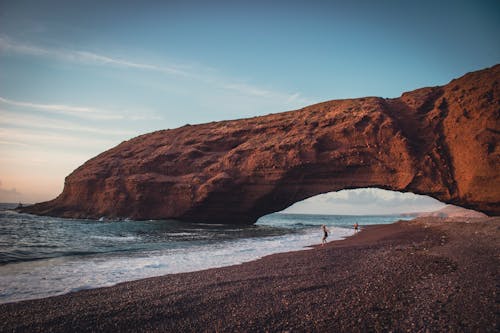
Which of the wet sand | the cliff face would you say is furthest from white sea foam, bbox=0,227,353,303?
the cliff face

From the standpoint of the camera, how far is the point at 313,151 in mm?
28594

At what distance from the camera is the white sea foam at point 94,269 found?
24.8 feet

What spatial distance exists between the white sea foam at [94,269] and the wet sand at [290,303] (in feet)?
3.40

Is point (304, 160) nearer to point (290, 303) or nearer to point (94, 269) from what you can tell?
point (94, 269)

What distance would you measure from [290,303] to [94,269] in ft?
23.6

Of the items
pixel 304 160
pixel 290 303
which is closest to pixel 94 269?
pixel 290 303

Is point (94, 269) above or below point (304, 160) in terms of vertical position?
Answer: below

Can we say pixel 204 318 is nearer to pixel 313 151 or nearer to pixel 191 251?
pixel 191 251

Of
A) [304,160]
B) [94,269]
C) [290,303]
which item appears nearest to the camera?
[290,303]

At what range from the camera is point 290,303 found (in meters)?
5.72

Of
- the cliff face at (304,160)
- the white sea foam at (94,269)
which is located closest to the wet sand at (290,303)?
the white sea foam at (94,269)

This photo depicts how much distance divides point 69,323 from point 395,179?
88.4 ft

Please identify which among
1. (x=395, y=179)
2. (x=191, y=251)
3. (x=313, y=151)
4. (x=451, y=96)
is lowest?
(x=191, y=251)

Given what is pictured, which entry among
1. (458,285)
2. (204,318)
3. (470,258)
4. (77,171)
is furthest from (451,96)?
(77,171)
